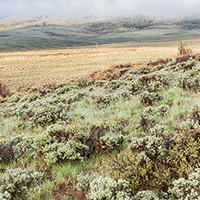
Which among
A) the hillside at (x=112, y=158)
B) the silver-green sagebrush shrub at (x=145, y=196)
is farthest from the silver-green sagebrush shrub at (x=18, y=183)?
the silver-green sagebrush shrub at (x=145, y=196)

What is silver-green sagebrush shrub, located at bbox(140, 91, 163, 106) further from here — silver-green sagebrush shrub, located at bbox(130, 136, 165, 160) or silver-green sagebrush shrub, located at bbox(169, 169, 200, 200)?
silver-green sagebrush shrub, located at bbox(169, 169, 200, 200)

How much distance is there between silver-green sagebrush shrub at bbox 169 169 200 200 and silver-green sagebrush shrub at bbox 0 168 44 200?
1.97 m

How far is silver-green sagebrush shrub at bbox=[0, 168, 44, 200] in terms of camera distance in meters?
2.96

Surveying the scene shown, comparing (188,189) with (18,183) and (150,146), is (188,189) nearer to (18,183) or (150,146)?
(150,146)

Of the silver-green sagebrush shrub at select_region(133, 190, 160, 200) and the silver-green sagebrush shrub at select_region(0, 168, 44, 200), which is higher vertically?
the silver-green sagebrush shrub at select_region(133, 190, 160, 200)

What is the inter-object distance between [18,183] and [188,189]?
7.76 ft

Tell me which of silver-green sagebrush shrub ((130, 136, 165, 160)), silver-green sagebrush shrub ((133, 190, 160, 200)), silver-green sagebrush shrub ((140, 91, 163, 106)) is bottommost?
silver-green sagebrush shrub ((133, 190, 160, 200))

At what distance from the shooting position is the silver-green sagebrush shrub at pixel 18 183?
296cm

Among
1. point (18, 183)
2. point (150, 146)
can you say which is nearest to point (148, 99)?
point (150, 146)

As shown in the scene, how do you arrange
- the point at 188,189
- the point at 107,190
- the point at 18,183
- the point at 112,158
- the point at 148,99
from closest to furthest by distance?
the point at 188,189 → the point at 107,190 → the point at 18,183 → the point at 112,158 → the point at 148,99

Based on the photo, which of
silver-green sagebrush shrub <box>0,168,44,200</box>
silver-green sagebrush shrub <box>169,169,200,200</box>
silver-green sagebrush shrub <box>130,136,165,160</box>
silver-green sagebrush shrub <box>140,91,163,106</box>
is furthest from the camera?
silver-green sagebrush shrub <box>140,91,163,106</box>

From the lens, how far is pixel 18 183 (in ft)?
10.2

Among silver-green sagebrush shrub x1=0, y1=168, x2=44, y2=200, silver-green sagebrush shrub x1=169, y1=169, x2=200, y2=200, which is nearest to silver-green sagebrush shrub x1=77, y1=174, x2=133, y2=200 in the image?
silver-green sagebrush shrub x1=169, y1=169, x2=200, y2=200

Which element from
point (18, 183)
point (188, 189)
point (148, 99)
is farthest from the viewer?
point (148, 99)
